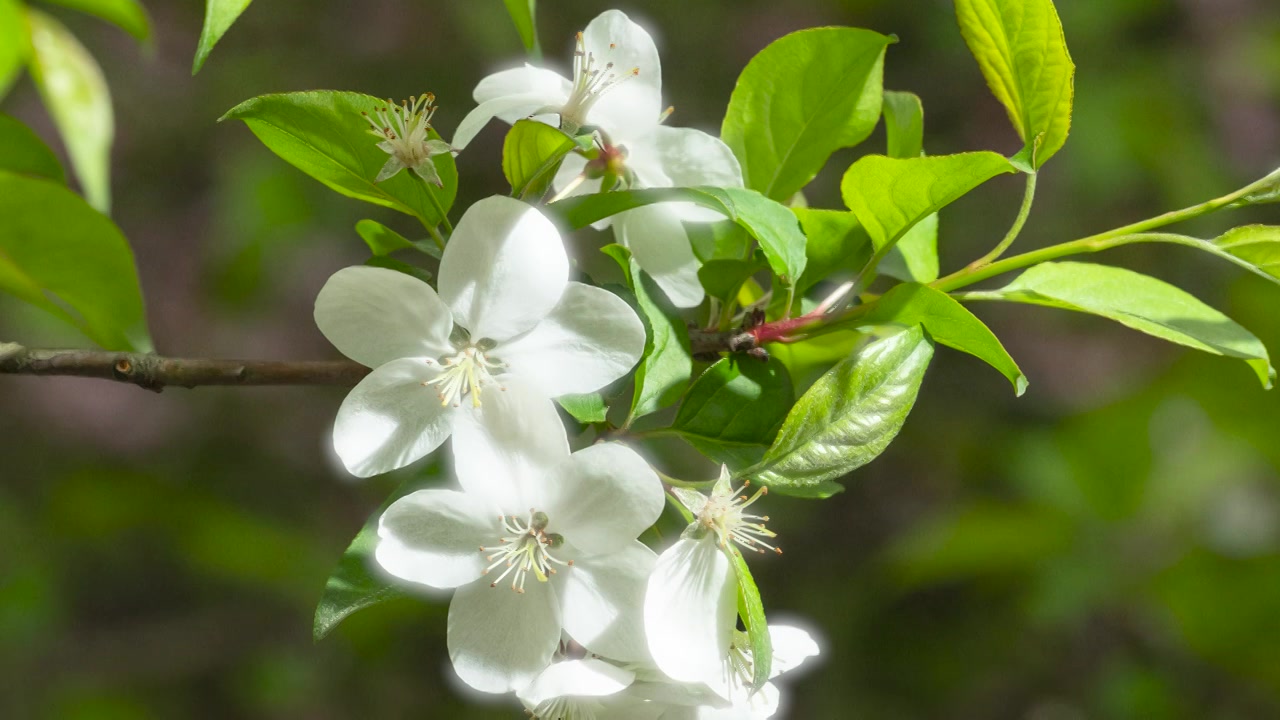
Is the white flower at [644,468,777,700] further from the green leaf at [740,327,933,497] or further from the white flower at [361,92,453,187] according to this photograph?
the white flower at [361,92,453,187]

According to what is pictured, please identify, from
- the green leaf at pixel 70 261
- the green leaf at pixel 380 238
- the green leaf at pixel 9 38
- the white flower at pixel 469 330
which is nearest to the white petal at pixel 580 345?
the white flower at pixel 469 330

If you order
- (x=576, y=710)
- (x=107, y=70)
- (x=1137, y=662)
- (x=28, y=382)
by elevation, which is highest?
(x=576, y=710)

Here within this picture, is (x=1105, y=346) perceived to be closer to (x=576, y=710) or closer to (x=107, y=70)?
(x=576, y=710)

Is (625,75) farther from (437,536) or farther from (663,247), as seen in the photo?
(437,536)

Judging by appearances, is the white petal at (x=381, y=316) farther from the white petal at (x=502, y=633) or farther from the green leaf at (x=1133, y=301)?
the green leaf at (x=1133, y=301)

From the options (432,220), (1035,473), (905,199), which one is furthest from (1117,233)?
(1035,473)

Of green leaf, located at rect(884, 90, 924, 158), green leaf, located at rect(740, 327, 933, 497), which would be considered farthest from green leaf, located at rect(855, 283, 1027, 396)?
green leaf, located at rect(884, 90, 924, 158)

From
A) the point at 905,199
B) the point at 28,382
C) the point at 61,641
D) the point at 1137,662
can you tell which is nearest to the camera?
the point at 905,199
